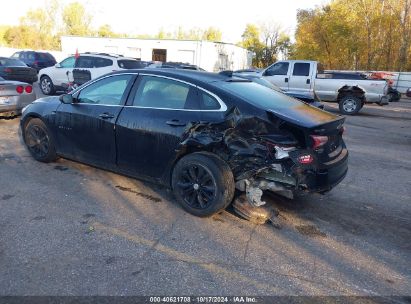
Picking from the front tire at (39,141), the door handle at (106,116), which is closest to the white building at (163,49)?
the front tire at (39,141)

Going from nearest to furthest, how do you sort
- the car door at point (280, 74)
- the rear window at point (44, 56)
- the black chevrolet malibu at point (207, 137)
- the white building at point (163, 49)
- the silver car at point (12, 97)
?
the black chevrolet malibu at point (207, 137) < the silver car at point (12, 97) < the car door at point (280, 74) < the rear window at point (44, 56) < the white building at point (163, 49)

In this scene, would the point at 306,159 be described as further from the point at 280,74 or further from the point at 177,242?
the point at 280,74

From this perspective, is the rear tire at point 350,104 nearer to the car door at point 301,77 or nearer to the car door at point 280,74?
the car door at point 301,77

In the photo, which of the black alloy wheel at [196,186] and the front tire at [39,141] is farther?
the front tire at [39,141]

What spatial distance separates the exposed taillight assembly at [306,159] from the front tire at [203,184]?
75 centimetres

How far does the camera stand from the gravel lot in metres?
3.13

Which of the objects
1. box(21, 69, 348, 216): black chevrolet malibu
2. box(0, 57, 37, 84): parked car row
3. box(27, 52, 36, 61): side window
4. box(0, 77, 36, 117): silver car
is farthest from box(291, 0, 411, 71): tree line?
box(21, 69, 348, 216): black chevrolet malibu

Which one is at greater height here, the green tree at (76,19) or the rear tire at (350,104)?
the green tree at (76,19)

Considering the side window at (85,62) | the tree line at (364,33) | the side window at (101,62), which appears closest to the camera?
the side window at (101,62)

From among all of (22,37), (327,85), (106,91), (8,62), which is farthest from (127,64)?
(22,37)

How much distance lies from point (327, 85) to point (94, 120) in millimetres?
12717

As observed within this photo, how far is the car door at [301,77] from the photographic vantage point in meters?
15.8

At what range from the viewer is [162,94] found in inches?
186

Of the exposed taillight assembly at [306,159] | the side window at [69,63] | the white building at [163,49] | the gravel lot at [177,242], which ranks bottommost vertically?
the gravel lot at [177,242]
